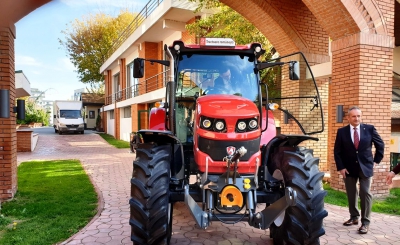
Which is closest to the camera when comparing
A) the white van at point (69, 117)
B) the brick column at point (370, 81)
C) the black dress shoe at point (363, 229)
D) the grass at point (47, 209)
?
the grass at point (47, 209)

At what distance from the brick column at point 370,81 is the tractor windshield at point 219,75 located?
353 cm

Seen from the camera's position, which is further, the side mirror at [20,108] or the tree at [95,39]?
the tree at [95,39]

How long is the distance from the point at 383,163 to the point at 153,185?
574cm

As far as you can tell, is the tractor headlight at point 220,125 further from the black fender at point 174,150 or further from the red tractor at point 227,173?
the black fender at point 174,150

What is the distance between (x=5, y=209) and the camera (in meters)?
5.74

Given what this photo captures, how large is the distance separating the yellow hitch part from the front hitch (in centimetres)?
24

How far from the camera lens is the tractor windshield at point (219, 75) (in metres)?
4.48

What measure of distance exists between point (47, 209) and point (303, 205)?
4506 mm

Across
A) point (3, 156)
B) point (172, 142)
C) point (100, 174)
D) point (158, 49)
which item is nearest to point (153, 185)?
point (172, 142)

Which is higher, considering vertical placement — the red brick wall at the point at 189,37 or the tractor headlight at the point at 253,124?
the red brick wall at the point at 189,37

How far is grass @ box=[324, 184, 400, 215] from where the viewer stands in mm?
6098

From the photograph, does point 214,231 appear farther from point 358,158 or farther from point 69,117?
point 69,117

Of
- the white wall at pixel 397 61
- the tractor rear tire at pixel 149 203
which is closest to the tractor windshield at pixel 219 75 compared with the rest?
the tractor rear tire at pixel 149 203

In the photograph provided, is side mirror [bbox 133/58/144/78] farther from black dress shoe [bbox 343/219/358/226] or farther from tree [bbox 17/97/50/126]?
tree [bbox 17/97/50/126]
